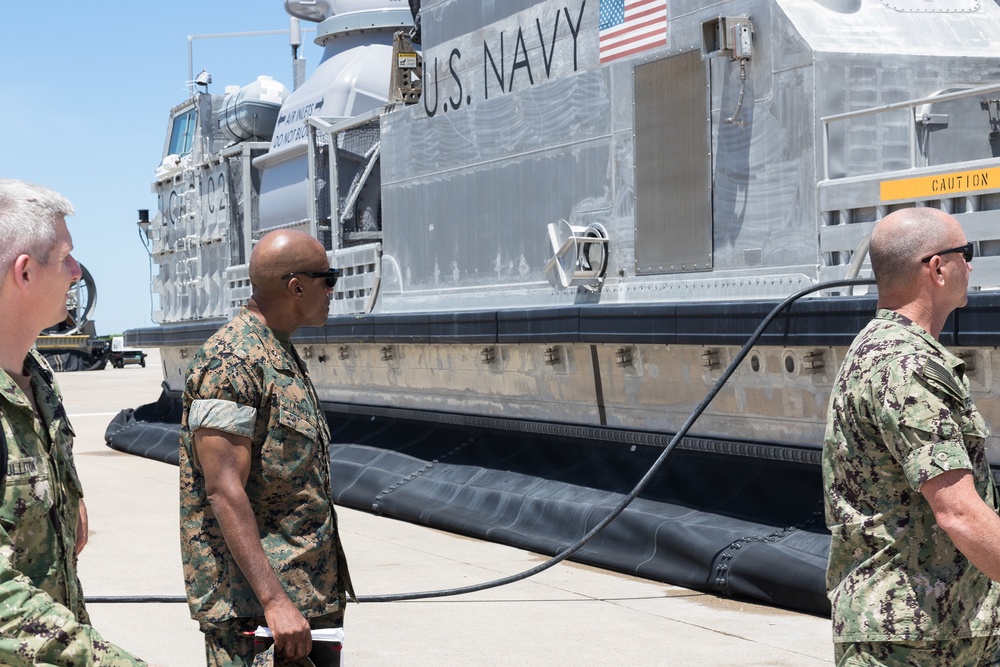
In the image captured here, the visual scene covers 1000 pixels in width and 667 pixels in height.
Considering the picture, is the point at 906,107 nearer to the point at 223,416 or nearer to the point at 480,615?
the point at 480,615

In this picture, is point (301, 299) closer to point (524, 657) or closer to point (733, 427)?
point (524, 657)

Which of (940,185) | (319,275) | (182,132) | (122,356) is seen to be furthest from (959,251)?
(122,356)

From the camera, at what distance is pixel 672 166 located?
24.0 feet

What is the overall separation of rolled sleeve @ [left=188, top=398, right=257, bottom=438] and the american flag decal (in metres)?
4.99

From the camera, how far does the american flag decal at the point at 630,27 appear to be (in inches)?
294

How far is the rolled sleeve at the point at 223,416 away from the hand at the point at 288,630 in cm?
41

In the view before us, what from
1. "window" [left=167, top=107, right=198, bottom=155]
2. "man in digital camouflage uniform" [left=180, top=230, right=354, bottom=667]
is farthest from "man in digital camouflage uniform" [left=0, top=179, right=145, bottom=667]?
"window" [left=167, top=107, right=198, bottom=155]

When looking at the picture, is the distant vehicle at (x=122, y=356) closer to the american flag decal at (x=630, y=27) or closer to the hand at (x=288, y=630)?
the american flag decal at (x=630, y=27)

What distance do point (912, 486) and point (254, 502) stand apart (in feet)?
4.92

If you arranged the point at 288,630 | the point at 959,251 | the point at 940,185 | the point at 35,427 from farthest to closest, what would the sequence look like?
1. the point at 940,185
2. the point at 288,630
3. the point at 959,251
4. the point at 35,427

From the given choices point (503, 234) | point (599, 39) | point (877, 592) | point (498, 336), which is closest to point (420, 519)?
point (498, 336)

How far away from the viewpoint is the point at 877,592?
8.48 ft

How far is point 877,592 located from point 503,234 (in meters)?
6.43

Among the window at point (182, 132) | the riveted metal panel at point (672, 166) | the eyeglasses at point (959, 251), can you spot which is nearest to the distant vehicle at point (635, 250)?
the riveted metal panel at point (672, 166)
